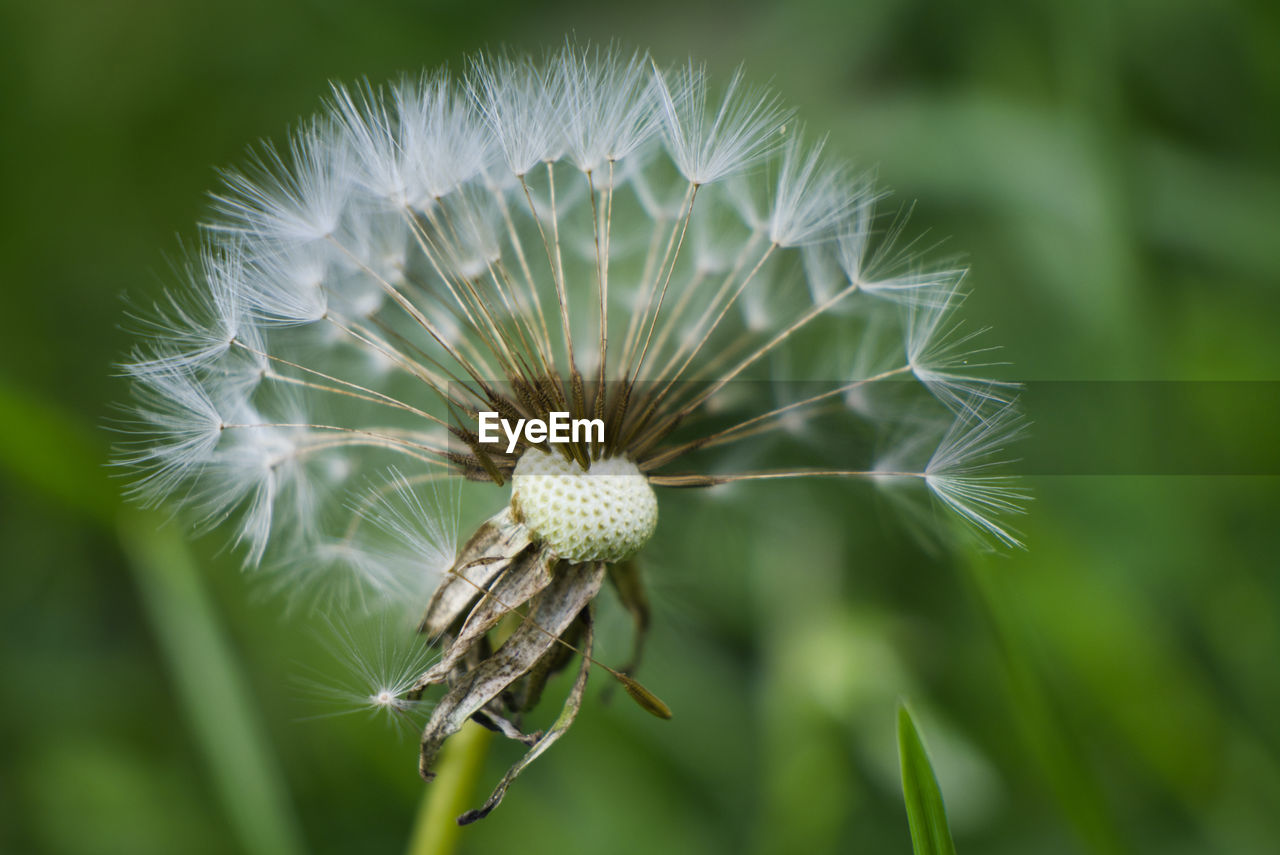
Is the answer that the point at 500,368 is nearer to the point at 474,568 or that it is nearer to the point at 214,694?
the point at 474,568

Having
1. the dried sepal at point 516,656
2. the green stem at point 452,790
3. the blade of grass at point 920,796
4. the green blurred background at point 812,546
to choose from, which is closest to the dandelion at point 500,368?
the dried sepal at point 516,656

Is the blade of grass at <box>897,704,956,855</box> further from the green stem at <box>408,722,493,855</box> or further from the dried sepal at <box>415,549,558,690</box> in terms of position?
the green stem at <box>408,722,493,855</box>

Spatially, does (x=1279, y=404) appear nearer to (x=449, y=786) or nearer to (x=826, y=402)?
(x=826, y=402)

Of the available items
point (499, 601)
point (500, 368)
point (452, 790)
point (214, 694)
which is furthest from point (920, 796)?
point (214, 694)

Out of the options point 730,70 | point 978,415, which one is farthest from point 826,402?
point 730,70

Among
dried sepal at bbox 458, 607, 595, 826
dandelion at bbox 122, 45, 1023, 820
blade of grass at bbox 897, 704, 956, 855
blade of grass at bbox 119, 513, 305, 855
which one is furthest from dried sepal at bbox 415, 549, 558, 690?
blade of grass at bbox 119, 513, 305, 855

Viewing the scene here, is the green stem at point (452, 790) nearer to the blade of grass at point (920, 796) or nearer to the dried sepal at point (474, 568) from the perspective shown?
the dried sepal at point (474, 568)
